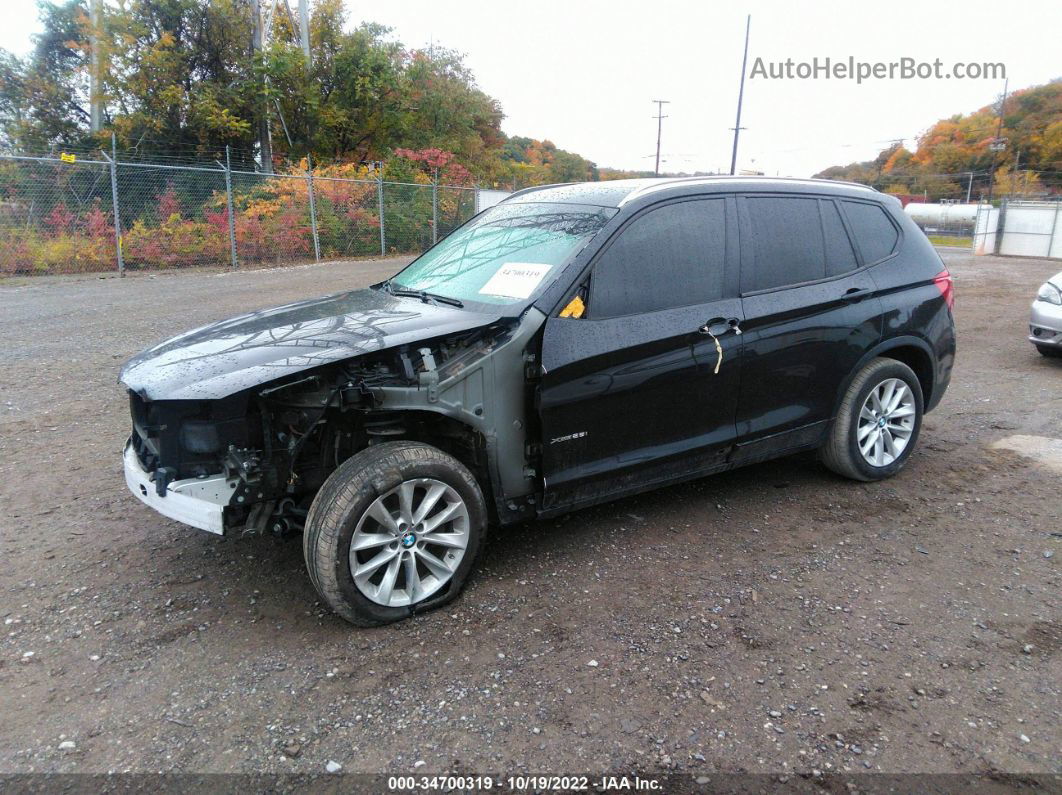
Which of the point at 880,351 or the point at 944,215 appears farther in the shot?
the point at 944,215

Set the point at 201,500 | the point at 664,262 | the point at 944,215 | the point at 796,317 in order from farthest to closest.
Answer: the point at 944,215
the point at 796,317
the point at 664,262
the point at 201,500

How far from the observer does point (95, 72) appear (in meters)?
23.2

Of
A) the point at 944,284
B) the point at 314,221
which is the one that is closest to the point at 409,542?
the point at 944,284

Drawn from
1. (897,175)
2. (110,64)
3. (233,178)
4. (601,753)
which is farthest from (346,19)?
(897,175)

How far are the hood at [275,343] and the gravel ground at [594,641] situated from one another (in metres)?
1.03

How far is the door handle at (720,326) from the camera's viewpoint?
375cm

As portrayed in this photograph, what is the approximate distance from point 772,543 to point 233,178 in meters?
16.5

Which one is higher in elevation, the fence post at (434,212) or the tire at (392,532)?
the fence post at (434,212)

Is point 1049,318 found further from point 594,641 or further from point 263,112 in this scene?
point 263,112

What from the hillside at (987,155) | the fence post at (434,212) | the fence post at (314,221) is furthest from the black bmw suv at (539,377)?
the hillside at (987,155)

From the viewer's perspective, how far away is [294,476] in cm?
316

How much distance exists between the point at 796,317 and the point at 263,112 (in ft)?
82.5

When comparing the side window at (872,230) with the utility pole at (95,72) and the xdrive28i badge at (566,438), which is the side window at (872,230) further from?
the utility pole at (95,72)

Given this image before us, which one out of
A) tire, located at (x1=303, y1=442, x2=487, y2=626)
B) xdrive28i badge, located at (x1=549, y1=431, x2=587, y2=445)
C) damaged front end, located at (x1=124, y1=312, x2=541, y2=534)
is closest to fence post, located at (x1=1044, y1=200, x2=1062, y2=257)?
xdrive28i badge, located at (x1=549, y1=431, x2=587, y2=445)
